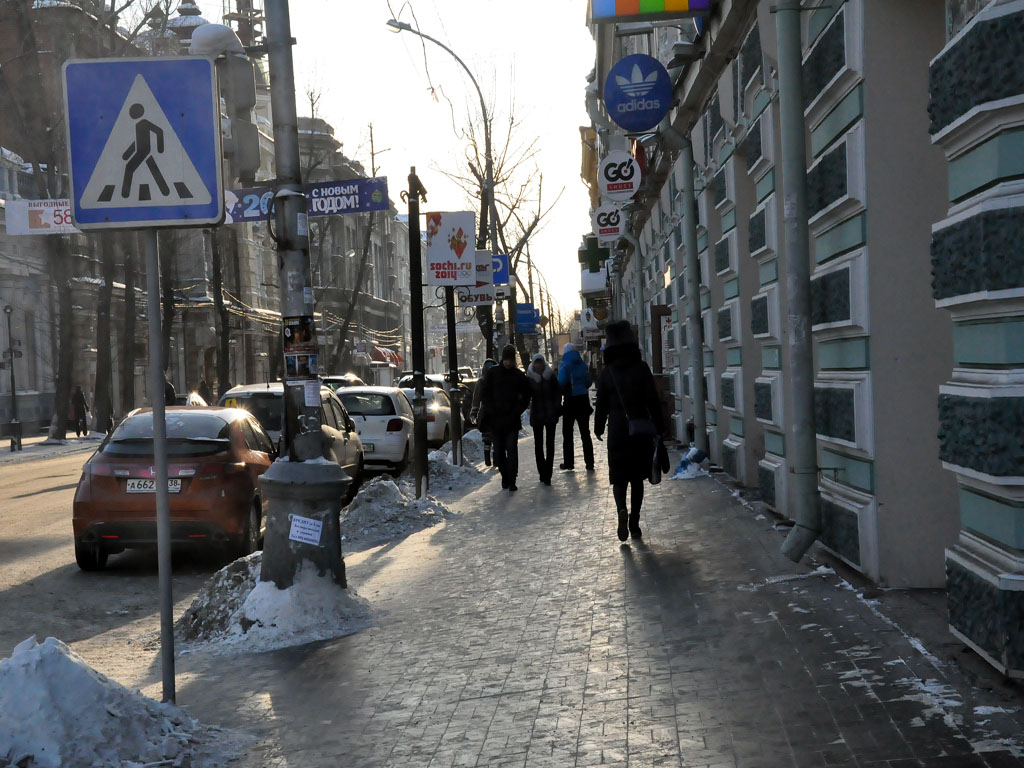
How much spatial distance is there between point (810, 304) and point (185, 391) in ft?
182

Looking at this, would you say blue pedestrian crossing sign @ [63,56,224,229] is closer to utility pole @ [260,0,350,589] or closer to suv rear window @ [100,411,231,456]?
utility pole @ [260,0,350,589]

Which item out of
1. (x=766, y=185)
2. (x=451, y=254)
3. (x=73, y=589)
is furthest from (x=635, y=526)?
(x=451, y=254)

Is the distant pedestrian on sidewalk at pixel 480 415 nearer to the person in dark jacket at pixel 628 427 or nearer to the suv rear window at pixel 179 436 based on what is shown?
the suv rear window at pixel 179 436

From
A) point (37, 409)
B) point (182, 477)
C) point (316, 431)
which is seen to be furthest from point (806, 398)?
point (37, 409)

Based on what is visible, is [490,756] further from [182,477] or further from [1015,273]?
[182,477]

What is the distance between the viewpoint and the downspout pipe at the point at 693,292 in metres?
15.2

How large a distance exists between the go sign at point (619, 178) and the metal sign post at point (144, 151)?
14.7 m

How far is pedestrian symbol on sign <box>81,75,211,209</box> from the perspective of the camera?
5.28 m

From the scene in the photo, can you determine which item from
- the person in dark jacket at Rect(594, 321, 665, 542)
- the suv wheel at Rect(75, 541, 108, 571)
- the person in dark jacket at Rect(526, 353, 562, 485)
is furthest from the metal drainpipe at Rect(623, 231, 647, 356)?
the suv wheel at Rect(75, 541, 108, 571)

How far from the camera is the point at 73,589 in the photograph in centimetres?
1045

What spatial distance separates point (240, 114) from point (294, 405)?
2025 mm

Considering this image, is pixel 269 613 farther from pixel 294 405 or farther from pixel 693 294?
pixel 693 294

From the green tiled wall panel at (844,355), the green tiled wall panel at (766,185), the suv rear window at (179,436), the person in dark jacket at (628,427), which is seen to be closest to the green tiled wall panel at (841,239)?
the green tiled wall panel at (844,355)

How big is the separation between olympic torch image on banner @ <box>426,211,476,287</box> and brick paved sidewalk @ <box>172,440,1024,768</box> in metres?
10.0
